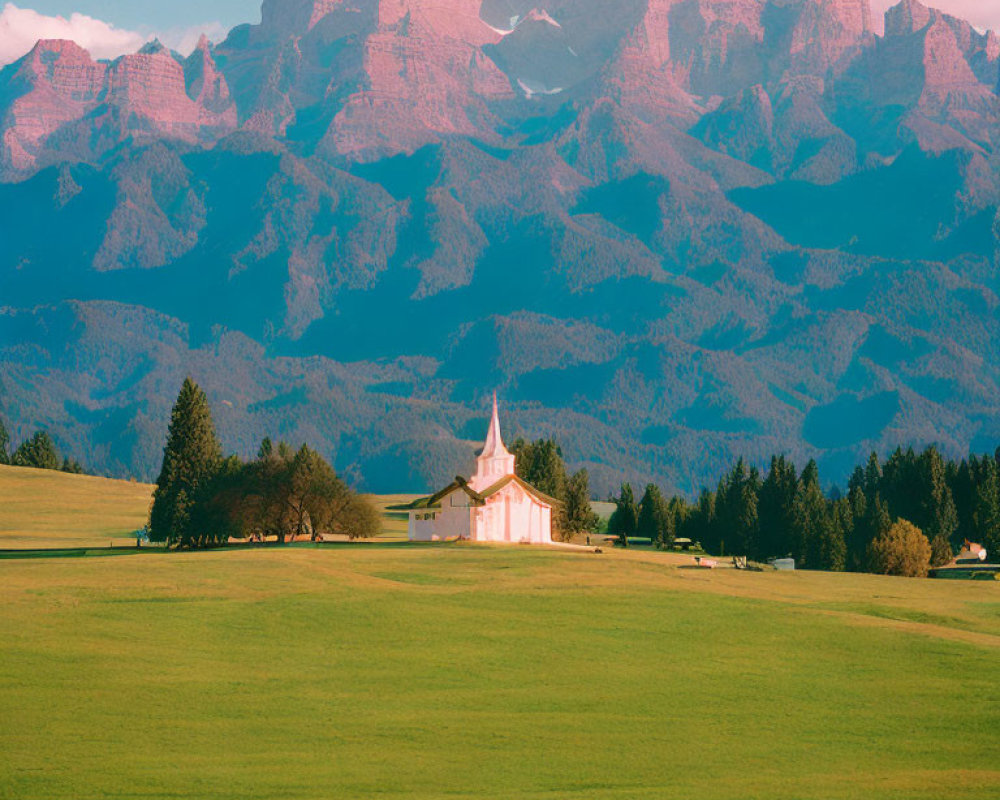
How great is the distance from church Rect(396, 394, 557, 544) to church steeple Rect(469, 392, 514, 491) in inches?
3.1

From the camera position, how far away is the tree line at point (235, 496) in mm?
122000

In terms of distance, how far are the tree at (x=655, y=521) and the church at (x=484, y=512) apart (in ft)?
154

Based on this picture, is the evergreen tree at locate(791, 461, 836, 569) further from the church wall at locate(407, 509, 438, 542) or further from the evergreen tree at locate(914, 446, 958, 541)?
the church wall at locate(407, 509, 438, 542)

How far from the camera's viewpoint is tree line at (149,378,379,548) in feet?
400

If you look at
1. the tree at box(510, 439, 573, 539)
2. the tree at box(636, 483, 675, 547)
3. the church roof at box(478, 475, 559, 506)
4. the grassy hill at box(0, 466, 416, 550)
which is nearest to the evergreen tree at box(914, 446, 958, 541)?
the tree at box(636, 483, 675, 547)

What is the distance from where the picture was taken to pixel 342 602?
7550 cm

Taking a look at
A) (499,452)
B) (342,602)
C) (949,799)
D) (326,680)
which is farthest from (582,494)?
(949,799)

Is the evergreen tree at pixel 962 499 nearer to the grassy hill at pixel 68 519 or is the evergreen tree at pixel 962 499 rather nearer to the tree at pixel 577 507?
the tree at pixel 577 507

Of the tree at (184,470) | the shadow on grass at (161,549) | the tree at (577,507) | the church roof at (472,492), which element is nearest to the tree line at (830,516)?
the tree at (577,507)

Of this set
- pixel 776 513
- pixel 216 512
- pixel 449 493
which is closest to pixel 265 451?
pixel 216 512

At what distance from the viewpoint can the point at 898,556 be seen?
437 ft

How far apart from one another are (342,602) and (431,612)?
4.54 metres

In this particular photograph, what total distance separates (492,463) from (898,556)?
33474 millimetres

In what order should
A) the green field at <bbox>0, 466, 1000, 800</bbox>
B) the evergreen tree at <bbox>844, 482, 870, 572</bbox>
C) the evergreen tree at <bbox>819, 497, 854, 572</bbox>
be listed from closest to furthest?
the green field at <bbox>0, 466, 1000, 800</bbox>, the evergreen tree at <bbox>844, 482, 870, 572</bbox>, the evergreen tree at <bbox>819, 497, 854, 572</bbox>
